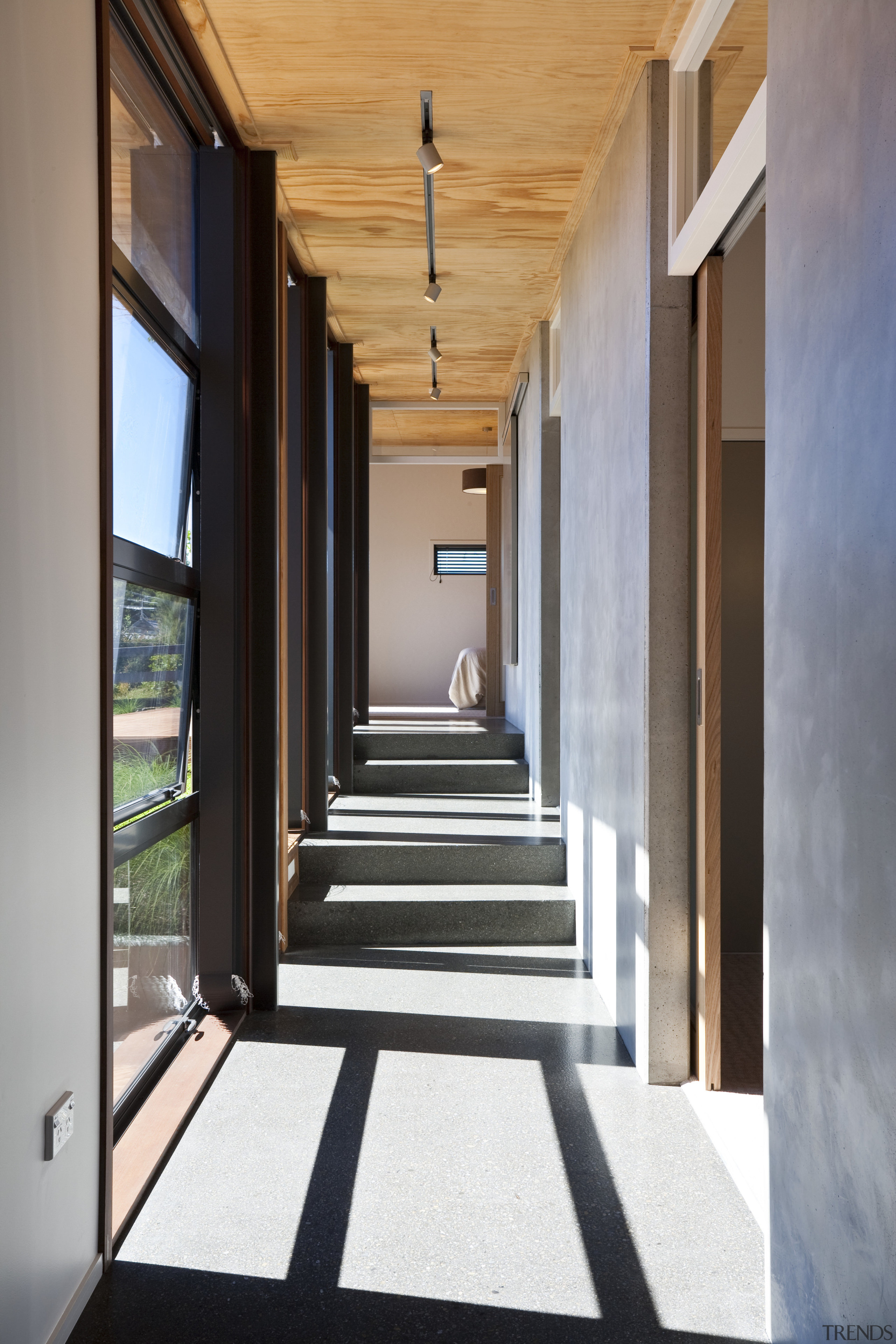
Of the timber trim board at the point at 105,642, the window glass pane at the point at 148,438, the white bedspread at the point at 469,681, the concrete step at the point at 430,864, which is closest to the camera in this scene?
the timber trim board at the point at 105,642

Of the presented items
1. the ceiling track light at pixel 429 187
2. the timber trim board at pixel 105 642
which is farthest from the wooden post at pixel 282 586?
the timber trim board at pixel 105 642

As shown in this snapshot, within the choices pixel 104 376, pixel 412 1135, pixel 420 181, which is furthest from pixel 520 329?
pixel 412 1135

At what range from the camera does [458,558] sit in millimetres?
12664

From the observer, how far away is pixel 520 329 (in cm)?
624

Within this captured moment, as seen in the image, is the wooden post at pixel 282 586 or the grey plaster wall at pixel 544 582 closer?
the wooden post at pixel 282 586

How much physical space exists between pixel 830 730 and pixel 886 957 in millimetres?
359

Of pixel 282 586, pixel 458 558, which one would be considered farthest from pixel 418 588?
pixel 282 586

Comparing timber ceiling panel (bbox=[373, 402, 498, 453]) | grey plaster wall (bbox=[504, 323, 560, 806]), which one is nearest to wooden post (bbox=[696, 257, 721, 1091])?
grey plaster wall (bbox=[504, 323, 560, 806])

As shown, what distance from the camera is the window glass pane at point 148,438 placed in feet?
8.59

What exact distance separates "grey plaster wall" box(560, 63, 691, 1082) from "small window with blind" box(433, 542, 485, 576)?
8.68m

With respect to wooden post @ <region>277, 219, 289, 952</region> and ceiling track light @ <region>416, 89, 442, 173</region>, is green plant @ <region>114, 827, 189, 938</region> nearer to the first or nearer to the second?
wooden post @ <region>277, 219, 289, 952</region>

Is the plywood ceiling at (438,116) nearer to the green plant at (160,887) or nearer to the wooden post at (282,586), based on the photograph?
the wooden post at (282,586)

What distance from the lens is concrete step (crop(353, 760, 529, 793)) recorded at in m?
6.63

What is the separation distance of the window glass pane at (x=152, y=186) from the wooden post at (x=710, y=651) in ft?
5.16
